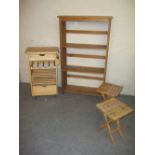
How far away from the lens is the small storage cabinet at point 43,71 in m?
3.74

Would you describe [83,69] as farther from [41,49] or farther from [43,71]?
[41,49]

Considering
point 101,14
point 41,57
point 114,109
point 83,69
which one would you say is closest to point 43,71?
point 41,57

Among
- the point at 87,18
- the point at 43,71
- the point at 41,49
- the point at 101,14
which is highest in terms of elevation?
the point at 101,14

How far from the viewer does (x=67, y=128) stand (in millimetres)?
3094

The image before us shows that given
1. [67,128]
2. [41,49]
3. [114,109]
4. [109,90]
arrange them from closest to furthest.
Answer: [114,109] → [67,128] → [109,90] → [41,49]

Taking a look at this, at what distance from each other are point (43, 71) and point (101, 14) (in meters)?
1.49

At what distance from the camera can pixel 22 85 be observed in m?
4.46

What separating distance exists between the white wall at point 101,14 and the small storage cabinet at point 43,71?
36 cm

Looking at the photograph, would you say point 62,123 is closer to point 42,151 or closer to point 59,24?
point 42,151

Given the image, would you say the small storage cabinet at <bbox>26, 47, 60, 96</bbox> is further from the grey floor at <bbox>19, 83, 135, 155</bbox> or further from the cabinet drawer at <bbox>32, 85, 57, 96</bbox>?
the grey floor at <bbox>19, 83, 135, 155</bbox>

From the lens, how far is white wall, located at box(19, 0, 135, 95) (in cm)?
357

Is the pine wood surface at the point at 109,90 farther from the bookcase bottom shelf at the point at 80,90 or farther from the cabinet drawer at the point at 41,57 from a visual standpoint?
the cabinet drawer at the point at 41,57
